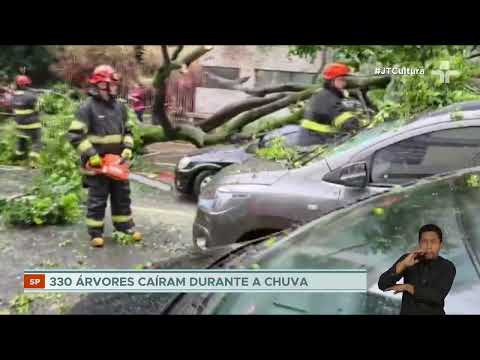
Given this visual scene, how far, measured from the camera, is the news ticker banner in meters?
3.70

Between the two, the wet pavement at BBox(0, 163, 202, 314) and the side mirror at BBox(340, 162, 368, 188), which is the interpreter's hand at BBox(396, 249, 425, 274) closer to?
the side mirror at BBox(340, 162, 368, 188)

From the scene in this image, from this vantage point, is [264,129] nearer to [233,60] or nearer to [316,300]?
[233,60]

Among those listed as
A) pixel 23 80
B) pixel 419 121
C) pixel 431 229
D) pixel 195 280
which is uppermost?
pixel 23 80

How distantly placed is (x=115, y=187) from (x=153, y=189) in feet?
0.84

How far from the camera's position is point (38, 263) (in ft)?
12.5

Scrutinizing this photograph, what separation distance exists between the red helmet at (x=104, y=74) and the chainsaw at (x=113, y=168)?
0.48 m

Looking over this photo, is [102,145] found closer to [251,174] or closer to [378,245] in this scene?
[251,174]

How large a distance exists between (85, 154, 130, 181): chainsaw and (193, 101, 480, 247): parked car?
53cm

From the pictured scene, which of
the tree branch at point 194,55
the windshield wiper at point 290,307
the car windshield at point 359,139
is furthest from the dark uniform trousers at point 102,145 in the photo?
the car windshield at point 359,139

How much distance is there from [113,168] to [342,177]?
1.48m

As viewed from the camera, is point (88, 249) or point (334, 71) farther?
point (88, 249)

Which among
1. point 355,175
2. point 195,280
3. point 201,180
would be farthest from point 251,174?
point 195,280

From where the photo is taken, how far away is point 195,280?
3.73 metres
